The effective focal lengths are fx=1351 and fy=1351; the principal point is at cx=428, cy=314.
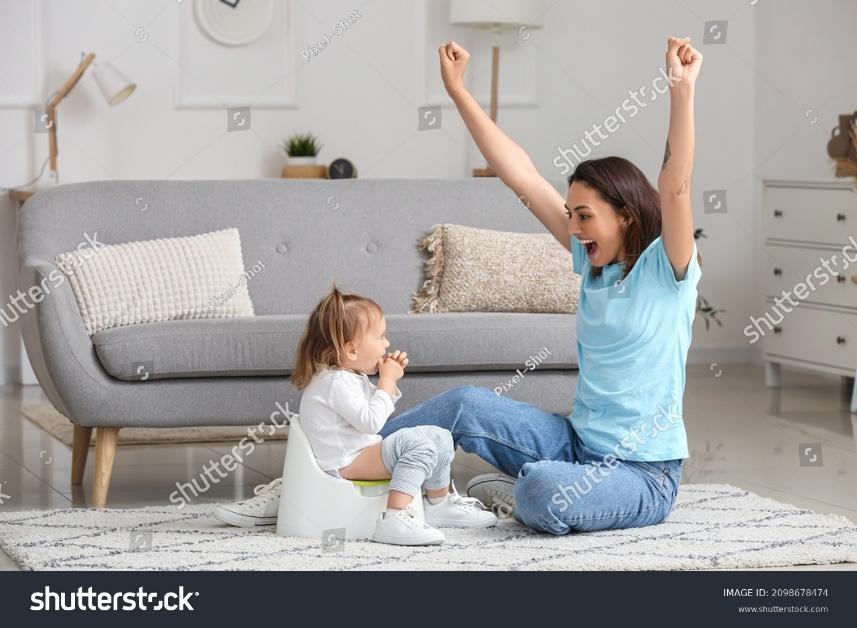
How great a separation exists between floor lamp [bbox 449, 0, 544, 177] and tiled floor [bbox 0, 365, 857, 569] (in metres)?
1.43

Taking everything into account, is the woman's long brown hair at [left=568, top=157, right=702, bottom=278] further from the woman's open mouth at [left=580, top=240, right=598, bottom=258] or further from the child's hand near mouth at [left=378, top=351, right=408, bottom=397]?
the child's hand near mouth at [left=378, top=351, right=408, bottom=397]

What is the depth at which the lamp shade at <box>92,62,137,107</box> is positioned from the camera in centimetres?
495

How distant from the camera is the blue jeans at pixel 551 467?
258cm

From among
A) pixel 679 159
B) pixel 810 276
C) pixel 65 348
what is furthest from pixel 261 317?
pixel 810 276

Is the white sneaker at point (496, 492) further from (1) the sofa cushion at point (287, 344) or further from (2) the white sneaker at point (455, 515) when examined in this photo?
(1) the sofa cushion at point (287, 344)

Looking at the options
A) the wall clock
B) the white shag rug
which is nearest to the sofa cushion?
the white shag rug

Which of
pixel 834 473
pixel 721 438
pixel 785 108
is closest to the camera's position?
pixel 834 473

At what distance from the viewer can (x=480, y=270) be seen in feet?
11.9

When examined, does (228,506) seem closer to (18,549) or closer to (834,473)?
(18,549)

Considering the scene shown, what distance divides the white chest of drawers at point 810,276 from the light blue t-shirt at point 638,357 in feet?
7.42

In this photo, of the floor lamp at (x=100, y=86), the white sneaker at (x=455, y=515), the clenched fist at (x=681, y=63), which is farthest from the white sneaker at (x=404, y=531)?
the floor lamp at (x=100, y=86)

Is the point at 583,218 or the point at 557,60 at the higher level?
the point at 557,60

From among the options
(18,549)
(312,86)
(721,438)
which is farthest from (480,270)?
(312,86)
